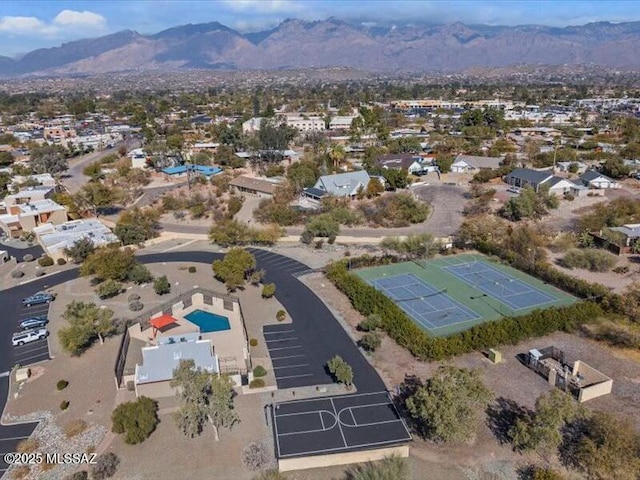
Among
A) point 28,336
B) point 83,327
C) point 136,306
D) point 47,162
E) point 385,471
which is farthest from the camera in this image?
point 47,162

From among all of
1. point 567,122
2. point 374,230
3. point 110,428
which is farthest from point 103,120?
point 110,428

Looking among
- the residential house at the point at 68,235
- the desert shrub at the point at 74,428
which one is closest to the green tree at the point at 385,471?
the desert shrub at the point at 74,428

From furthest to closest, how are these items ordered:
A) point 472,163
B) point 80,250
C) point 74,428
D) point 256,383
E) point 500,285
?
1. point 472,163
2. point 80,250
3. point 500,285
4. point 256,383
5. point 74,428

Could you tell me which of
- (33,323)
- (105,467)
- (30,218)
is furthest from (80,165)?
(105,467)

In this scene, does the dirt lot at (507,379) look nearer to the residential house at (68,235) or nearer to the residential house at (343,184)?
the residential house at (68,235)

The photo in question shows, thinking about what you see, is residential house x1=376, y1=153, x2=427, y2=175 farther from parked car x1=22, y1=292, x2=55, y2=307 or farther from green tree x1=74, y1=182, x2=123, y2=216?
parked car x1=22, y1=292, x2=55, y2=307

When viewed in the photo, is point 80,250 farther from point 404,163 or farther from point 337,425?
point 404,163
